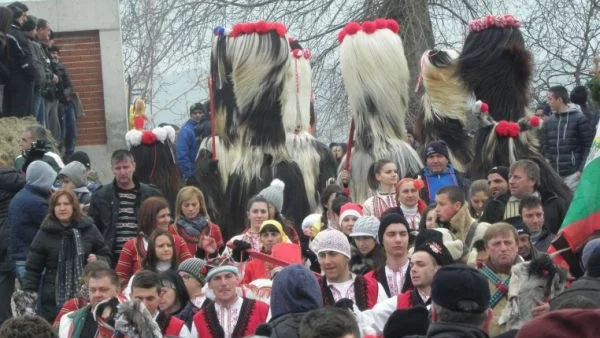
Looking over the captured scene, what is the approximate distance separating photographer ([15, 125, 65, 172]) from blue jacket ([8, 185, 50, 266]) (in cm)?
229

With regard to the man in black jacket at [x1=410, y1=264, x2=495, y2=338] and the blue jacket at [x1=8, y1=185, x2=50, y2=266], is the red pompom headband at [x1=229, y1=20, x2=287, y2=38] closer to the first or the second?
the blue jacket at [x1=8, y1=185, x2=50, y2=266]

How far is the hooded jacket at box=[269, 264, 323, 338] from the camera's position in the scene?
8305 millimetres

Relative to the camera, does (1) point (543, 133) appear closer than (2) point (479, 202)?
No

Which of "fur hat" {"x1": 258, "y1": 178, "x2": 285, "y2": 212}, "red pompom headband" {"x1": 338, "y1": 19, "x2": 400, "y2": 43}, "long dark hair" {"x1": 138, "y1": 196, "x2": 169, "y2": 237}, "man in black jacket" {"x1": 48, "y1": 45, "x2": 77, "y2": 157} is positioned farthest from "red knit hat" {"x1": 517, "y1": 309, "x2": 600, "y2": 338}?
"man in black jacket" {"x1": 48, "y1": 45, "x2": 77, "y2": 157}

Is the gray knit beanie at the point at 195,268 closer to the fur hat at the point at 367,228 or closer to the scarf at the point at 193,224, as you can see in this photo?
the fur hat at the point at 367,228

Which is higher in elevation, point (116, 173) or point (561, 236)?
point (116, 173)

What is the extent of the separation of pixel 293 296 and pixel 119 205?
5045 millimetres

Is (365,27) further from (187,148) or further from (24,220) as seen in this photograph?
(24,220)

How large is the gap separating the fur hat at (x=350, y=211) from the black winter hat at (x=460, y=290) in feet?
18.6

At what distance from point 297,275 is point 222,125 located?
7.33 meters

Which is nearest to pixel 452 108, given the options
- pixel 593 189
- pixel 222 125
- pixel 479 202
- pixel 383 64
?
pixel 383 64

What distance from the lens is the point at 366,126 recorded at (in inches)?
609

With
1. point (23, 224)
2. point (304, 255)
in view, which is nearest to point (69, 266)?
point (23, 224)

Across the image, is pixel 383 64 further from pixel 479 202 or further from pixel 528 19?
pixel 528 19
